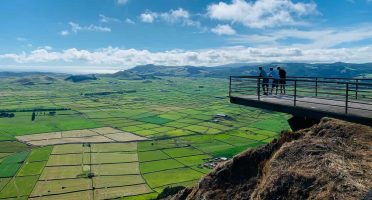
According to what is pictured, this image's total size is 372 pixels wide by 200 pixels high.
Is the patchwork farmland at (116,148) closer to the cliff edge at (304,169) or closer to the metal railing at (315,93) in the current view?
the metal railing at (315,93)

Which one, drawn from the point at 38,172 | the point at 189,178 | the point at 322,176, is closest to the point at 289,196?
the point at 322,176

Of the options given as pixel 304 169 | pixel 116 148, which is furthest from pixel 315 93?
pixel 116 148

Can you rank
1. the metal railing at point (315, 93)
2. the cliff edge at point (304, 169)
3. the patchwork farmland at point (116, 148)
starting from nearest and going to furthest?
the cliff edge at point (304, 169) → the metal railing at point (315, 93) → the patchwork farmland at point (116, 148)

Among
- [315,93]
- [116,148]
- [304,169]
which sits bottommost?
[116,148]

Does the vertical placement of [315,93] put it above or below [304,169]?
above

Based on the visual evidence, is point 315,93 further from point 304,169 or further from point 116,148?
point 116,148

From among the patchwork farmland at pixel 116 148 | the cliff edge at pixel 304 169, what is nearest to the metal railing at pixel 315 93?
the cliff edge at pixel 304 169

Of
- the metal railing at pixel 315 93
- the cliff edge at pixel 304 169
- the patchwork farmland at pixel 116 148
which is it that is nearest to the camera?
the cliff edge at pixel 304 169

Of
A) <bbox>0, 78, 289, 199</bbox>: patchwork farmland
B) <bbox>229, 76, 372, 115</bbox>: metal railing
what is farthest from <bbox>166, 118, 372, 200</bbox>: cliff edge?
<bbox>0, 78, 289, 199</bbox>: patchwork farmland

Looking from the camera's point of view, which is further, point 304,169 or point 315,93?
point 315,93

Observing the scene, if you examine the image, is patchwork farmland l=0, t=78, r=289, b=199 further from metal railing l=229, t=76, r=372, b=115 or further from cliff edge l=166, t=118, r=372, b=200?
cliff edge l=166, t=118, r=372, b=200
